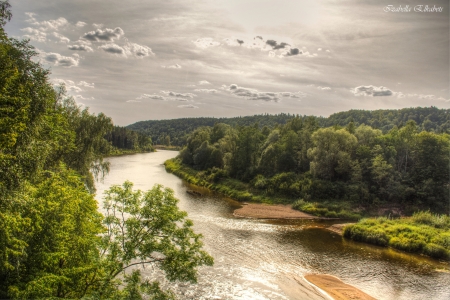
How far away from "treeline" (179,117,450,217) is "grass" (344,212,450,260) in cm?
902

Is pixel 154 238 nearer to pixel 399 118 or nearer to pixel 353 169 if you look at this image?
pixel 353 169

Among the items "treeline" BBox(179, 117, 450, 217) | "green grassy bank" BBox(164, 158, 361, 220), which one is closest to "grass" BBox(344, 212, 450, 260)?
"green grassy bank" BBox(164, 158, 361, 220)

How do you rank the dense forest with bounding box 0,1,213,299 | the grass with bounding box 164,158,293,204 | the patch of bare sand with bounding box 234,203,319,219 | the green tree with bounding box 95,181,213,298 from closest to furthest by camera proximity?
the dense forest with bounding box 0,1,213,299 → the green tree with bounding box 95,181,213,298 → the patch of bare sand with bounding box 234,203,319,219 → the grass with bounding box 164,158,293,204

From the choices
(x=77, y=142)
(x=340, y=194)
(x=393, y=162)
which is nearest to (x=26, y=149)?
(x=77, y=142)

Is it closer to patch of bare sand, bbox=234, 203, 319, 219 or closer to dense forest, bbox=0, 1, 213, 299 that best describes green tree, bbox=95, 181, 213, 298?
dense forest, bbox=0, 1, 213, 299

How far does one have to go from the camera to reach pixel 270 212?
4462 centimetres

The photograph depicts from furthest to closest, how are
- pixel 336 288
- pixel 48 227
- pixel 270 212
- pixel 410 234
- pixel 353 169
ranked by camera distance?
pixel 353 169, pixel 270 212, pixel 410 234, pixel 336 288, pixel 48 227

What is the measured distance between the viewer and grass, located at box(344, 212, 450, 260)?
2967cm

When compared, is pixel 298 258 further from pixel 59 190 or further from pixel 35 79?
pixel 35 79

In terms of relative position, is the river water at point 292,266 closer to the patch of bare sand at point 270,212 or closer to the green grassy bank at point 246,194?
the patch of bare sand at point 270,212

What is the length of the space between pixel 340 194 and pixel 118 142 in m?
116

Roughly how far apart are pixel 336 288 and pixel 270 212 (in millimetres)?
22114

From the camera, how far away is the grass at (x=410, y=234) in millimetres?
29670

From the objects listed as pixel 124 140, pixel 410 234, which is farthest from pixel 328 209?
pixel 124 140
